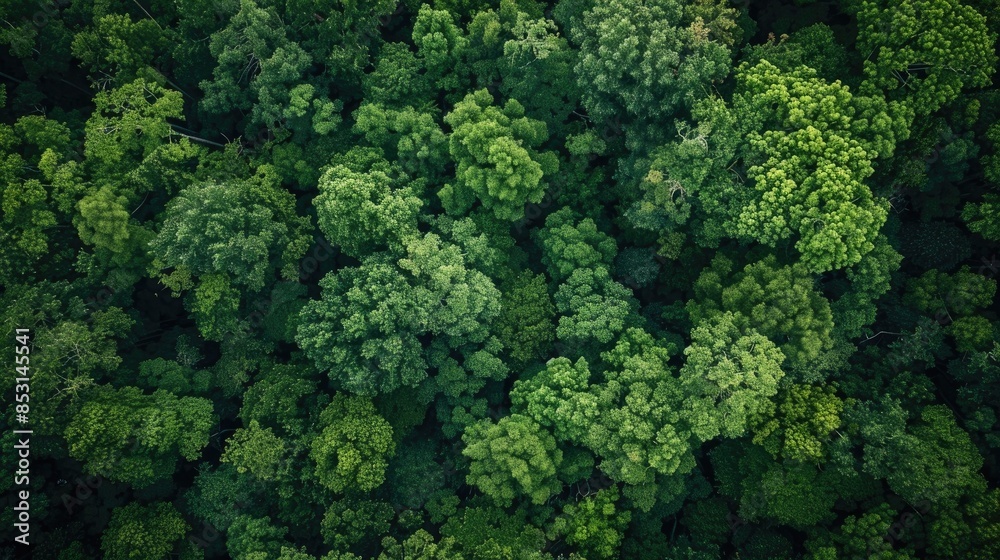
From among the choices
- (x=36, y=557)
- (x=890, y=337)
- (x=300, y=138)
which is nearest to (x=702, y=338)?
(x=890, y=337)

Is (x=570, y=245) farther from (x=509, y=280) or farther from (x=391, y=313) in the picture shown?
(x=391, y=313)

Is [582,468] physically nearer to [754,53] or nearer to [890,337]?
[890,337]

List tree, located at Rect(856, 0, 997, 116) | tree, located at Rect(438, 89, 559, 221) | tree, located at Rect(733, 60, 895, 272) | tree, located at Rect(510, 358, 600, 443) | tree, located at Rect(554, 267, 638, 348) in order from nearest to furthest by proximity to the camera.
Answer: tree, located at Rect(856, 0, 997, 116), tree, located at Rect(733, 60, 895, 272), tree, located at Rect(510, 358, 600, 443), tree, located at Rect(438, 89, 559, 221), tree, located at Rect(554, 267, 638, 348)

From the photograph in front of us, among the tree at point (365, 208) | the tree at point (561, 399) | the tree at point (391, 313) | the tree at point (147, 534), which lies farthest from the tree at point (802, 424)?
the tree at point (147, 534)

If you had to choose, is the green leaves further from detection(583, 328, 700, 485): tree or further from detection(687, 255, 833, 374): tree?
detection(687, 255, 833, 374): tree

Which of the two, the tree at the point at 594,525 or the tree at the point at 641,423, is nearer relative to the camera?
the tree at the point at 641,423

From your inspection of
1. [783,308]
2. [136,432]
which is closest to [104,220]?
[136,432]

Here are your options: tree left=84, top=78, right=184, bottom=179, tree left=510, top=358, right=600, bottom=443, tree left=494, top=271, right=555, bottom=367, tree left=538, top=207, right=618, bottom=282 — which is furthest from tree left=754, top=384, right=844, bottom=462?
tree left=84, top=78, right=184, bottom=179

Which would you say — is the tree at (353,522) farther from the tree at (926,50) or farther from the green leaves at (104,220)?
the tree at (926,50)
